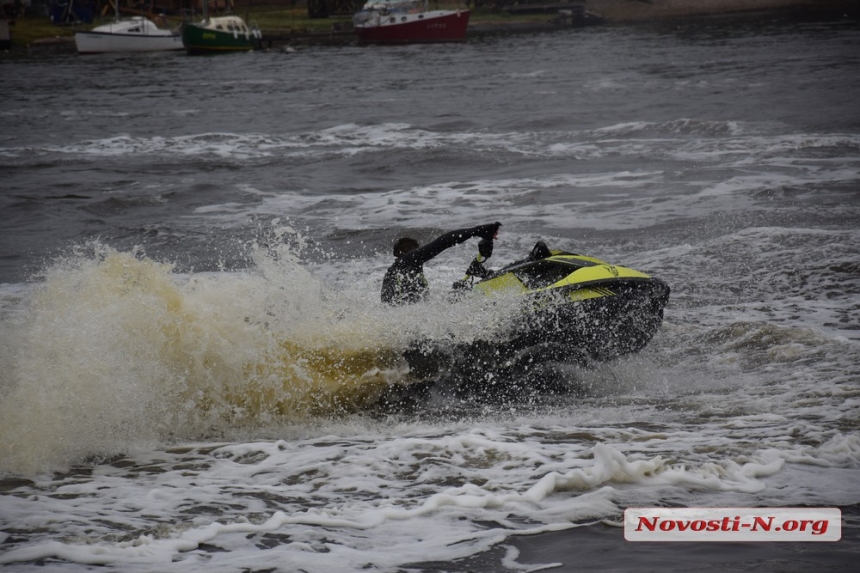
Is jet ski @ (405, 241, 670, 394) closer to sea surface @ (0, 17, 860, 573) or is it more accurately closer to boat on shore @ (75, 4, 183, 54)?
sea surface @ (0, 17, 860, 573)

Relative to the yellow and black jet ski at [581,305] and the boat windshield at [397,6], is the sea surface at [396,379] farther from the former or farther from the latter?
the boat windshield at [397,6]

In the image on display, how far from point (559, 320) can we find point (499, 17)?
52.4m

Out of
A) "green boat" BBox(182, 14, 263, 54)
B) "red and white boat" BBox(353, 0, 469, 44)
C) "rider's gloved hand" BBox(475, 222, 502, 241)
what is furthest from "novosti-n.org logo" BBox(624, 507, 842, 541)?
"red and white boat" BBox(353, 0, 469, 44)

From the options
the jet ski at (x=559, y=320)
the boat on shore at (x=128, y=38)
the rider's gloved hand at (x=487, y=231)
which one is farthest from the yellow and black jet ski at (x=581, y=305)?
the boat on shore at (x=128, y=38)

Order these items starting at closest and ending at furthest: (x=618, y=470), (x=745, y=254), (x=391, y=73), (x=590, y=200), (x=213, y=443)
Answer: (x=618, y=470)
(x=213, y=443)
(x=745, y=254)
(x=590, y=200)
(x=391, y=73)

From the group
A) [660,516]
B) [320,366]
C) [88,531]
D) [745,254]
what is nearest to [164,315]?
[320,366]

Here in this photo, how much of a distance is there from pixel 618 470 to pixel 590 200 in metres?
10.6

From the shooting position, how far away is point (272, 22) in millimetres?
56625

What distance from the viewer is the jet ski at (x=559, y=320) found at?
25.7 ft

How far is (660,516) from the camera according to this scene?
536 centimetres

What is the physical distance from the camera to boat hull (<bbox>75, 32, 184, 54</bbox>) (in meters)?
49.2

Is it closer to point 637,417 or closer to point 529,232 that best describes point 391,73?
point 529,232

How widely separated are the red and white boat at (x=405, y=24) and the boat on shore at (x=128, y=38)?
9.87 metres

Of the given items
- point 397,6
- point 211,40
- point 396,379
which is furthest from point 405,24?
point 396,379
